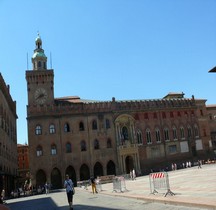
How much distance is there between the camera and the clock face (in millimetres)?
53831

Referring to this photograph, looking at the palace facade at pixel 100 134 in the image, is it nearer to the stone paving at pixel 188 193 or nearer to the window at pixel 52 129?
the window at pixel 52 129

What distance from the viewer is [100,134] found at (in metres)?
53.4

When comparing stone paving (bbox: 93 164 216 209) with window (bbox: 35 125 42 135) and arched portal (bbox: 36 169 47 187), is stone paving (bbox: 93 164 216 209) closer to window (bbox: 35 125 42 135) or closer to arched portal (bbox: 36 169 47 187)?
arched portal (bbox: 36 169 47 187)

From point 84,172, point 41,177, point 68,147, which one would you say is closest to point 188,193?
point 68,147

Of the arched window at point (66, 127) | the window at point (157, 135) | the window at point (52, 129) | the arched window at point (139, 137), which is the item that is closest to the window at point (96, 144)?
the arched window at point (66, 127)

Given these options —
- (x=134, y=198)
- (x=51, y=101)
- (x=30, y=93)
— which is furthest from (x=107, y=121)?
(x=134, y=198)

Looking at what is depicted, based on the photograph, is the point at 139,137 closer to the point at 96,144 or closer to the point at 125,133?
the point at 125,133

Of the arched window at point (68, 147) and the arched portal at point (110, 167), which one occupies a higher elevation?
the arched window at point (68, 147)

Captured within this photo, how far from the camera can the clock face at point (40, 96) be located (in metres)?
53.8

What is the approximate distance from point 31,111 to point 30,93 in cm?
377

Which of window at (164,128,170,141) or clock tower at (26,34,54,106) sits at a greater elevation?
clock tower at (26,34,54,106)

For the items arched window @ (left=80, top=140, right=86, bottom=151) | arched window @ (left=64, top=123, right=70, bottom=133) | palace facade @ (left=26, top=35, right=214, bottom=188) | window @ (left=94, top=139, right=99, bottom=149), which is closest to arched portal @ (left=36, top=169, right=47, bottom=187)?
palace facade @ (left=26, top=35, right=214, bottom=188)

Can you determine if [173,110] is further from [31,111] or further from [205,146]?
[31,111]

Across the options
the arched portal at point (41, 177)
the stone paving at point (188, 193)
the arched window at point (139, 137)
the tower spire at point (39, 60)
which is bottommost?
the stone paving at point (188, 193)
